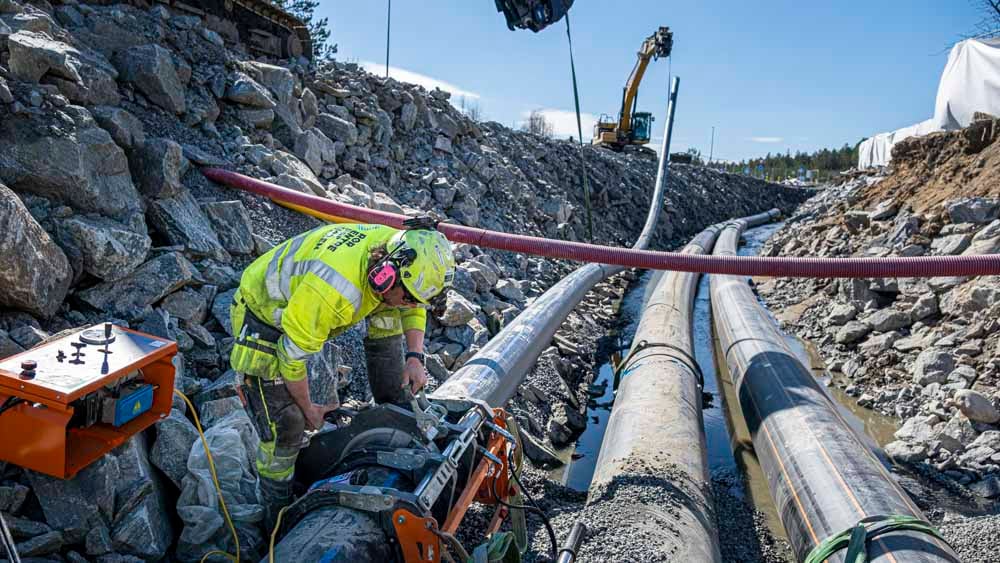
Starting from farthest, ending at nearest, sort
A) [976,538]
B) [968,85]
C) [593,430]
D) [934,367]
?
[968,85], [593,430], [934,367], [976,538]

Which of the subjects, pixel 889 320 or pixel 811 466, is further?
pixel 889 320

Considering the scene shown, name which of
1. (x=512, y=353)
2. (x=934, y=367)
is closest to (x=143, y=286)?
(x=512, y=353)

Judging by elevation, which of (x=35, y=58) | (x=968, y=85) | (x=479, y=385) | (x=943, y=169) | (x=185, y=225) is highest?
(x=968, y=85)

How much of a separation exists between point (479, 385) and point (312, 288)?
1.99 metres

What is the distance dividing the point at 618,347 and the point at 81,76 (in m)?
6.55

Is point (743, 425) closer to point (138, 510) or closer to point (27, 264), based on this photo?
point (138, 510)

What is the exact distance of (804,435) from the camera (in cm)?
402

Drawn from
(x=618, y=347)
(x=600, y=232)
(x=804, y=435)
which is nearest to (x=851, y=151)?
(x=600, y=232)

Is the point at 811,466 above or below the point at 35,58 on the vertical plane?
below

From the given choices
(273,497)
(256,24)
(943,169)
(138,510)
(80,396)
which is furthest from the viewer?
(943,169)

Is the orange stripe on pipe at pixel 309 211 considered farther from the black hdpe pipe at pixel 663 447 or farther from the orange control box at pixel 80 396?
the orange control box at pixel 80 396

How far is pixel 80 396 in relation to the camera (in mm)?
2131

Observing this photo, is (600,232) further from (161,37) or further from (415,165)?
(161,37)

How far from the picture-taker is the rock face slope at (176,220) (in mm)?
2818
